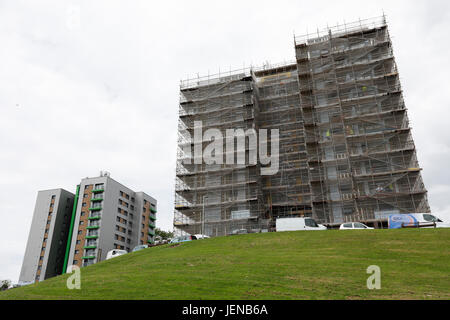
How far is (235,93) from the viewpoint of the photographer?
52.1 meters

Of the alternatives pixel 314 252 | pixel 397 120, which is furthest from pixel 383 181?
pixel 314 252

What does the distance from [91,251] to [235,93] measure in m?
47.9

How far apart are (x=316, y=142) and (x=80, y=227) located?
5837 centimetres

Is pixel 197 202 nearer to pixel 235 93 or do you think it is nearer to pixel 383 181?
pixel 235 93

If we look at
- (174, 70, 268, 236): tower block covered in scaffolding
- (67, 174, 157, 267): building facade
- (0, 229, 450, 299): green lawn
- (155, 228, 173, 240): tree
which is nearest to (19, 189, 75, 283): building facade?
(67, 174, 157, 267): building facade

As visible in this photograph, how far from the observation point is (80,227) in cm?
7931

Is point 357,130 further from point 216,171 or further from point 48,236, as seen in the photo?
point 48,236

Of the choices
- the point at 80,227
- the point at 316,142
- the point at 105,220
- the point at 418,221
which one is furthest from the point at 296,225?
the point at 80,227

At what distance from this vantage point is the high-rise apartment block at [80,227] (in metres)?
77.1

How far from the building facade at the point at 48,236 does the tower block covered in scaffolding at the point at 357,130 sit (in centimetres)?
6464

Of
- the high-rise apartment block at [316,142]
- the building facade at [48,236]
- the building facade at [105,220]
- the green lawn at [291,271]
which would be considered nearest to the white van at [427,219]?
the green lawn at [291,271]

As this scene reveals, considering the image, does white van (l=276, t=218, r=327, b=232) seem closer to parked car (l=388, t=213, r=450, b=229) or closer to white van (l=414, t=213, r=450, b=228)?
parked car (l=388, t=213, r=450, b=229)

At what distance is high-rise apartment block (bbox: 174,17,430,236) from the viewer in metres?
40.6
